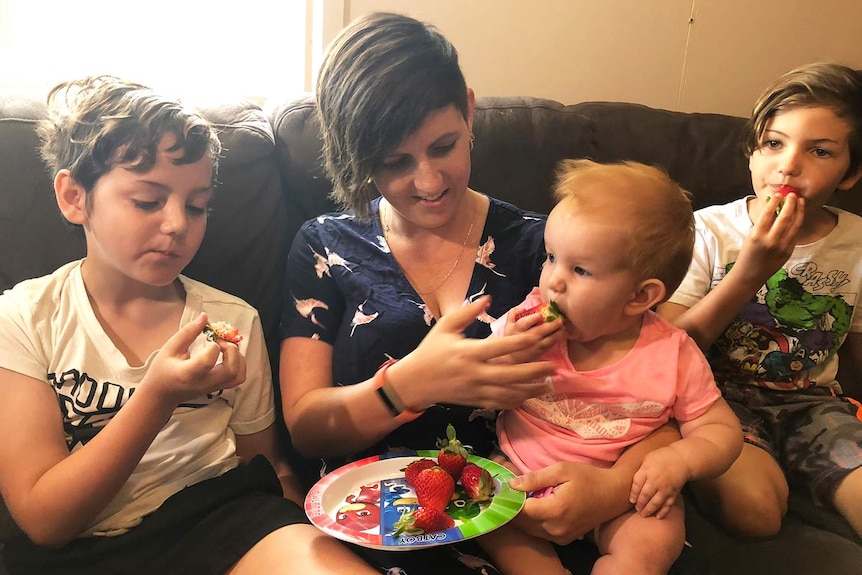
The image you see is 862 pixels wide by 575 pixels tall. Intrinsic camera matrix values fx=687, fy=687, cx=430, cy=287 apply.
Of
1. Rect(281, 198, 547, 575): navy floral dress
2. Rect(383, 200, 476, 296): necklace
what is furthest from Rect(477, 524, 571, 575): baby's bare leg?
Rect(383, 200, 476, 296): necklace

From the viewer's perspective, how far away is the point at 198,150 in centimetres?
124

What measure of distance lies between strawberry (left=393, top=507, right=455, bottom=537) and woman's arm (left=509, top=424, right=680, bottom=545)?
0.14m

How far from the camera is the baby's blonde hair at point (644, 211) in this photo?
3.79 feet

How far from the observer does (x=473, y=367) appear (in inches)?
43.1

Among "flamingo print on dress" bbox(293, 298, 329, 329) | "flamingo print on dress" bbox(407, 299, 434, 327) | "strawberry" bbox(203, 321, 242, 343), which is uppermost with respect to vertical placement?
"strawberry" bbox(203, 321, 242, 343)

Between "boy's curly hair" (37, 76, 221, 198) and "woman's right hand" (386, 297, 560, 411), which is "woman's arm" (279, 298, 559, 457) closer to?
"woman's right hand" (386, 297, 560, 411)

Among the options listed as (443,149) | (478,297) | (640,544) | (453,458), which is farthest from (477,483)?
(443,149)

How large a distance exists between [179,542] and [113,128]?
0.71 meters

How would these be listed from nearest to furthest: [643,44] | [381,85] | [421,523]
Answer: [421,523] < [381,85] < [643,44]

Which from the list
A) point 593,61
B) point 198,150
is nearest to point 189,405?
point 198,150

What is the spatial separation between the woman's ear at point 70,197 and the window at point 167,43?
772 millimetres

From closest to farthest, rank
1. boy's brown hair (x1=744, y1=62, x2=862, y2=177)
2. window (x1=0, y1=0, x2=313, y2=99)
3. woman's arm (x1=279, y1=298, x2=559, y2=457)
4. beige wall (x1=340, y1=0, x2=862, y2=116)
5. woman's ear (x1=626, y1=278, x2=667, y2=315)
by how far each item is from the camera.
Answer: woman's arm (x1=279, y1=298, x2=559, y2=457)
woman's ear (x1=626, y1=278, x2=667, y2=315)
boy's brown hair (x1=744, y1=62, x2=862, y2=177)
window (x1=0, y1=0, x2=313, y2=99)
beige wall (x1=340, y1=0, x2=862, y2=116)

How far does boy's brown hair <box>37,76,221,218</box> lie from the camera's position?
1.18 metres

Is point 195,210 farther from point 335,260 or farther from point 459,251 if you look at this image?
point 459,251
